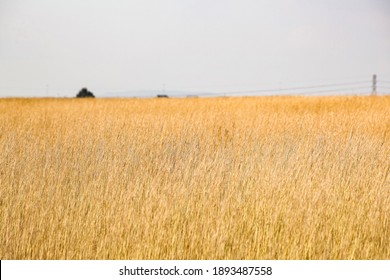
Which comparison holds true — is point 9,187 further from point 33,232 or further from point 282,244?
point 282,244

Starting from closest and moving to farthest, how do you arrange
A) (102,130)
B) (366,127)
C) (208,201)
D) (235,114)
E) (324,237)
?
1. (324,237)
2. (208,201)
3. (102,130)
4. (366,127)
5. (235,114)

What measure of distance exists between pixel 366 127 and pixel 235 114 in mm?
4907

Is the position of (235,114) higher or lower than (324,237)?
higher

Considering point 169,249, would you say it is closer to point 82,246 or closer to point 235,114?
point 82,246

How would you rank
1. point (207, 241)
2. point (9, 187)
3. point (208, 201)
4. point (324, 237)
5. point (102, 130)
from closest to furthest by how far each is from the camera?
point (207, 241) → point (324, 237) → point (208, 201) → point (9, 187) → point (102, 130)

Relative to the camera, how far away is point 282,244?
201 inches

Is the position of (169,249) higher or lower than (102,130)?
lower
